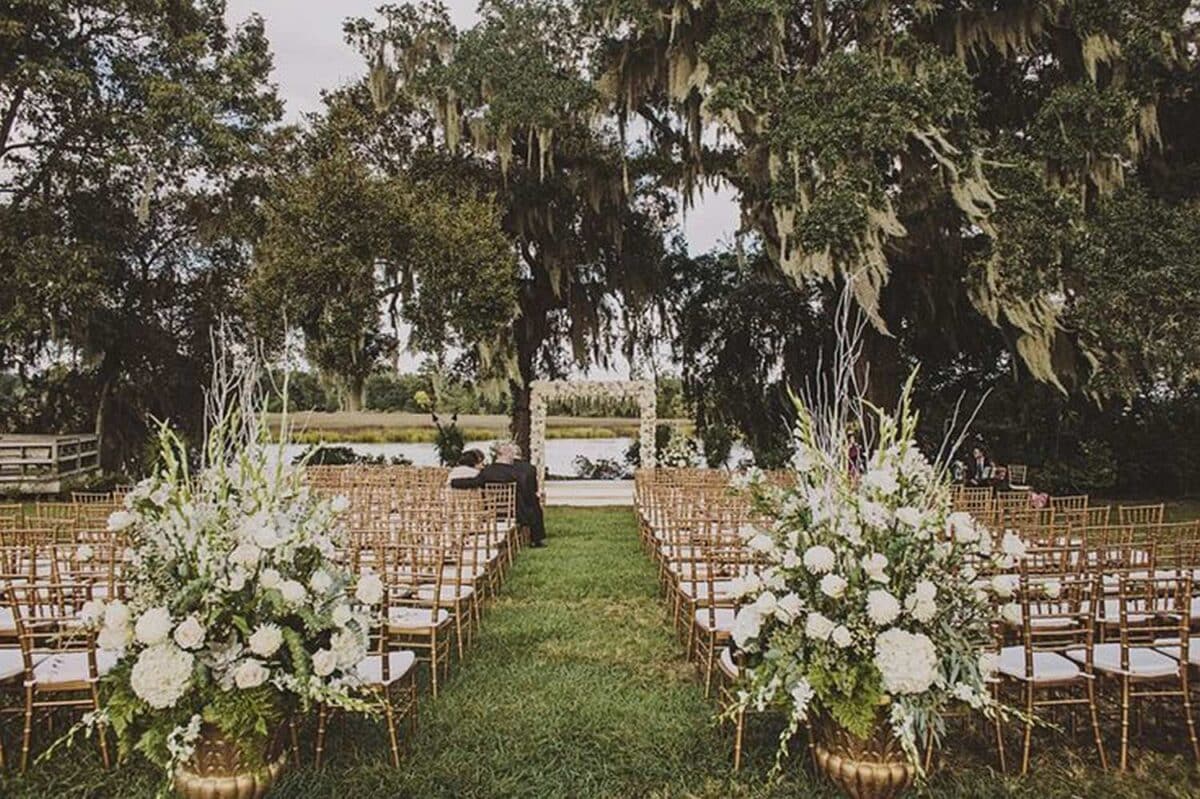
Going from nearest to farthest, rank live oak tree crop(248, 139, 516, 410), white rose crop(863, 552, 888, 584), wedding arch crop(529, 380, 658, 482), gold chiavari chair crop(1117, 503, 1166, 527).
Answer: white rose crop(863, 552, 888, 584), gold chiavari chair crop(1117, 503, 1166, 527), live oak tree crop(248, 139, 516, 410), wedding arch crop(529, 380, 658, 482)

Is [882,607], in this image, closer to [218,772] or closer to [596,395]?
[218,772]

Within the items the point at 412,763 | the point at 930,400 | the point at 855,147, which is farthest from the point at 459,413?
the point at 412,763

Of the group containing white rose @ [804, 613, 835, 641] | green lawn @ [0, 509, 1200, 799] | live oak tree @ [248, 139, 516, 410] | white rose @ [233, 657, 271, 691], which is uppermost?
live oak tree @ [248, 139, 516, 410]

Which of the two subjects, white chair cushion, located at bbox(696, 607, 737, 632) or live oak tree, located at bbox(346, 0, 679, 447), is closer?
white chair cushion, located at bbox(696, 607, 737, 632)

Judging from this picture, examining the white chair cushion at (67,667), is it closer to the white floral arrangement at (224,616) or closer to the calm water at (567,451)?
the white floral arrangement at (224,616)

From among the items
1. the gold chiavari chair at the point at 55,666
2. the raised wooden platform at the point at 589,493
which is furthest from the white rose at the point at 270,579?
the raised wooden platform at the point at 589,493

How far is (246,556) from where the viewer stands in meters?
2.50

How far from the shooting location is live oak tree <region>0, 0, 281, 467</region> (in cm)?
1394

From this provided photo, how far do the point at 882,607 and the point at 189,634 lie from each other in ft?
6.04

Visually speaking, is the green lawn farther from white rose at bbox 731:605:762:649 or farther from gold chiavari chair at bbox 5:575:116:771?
white rose at bbox 731:605:762:649

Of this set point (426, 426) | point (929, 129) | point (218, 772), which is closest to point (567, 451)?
point (426, 426)

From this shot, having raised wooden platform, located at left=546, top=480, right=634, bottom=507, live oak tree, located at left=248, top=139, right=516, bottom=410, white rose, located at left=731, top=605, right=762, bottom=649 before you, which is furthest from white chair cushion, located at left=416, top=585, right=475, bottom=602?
live oak tree, located at left=248, top=139, right=516, bottom=410

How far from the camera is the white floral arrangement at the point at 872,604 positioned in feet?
8.48

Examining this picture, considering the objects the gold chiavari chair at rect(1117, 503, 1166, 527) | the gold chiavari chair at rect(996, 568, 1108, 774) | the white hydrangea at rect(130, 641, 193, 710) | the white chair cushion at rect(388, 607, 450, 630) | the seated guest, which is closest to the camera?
the white hydrangea at rect(130, 641, 193, 710)
